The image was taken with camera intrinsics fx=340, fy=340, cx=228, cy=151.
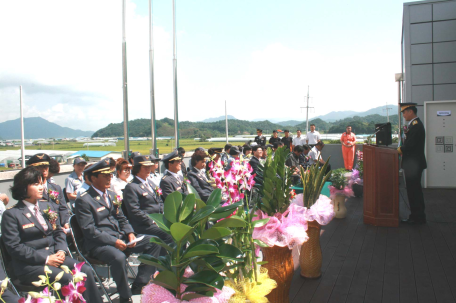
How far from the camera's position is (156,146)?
9.94 meters

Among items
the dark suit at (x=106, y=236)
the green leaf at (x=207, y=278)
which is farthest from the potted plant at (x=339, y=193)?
the green leaf at (x=207, y=278)

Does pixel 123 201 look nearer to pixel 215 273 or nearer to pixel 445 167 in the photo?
pixel 215 273

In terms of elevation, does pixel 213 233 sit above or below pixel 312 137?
below

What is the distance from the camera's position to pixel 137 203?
3805 mm

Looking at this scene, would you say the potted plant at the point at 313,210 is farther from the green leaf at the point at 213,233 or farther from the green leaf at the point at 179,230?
the green leaf at the point at 179,230

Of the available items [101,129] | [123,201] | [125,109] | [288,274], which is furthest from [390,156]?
[101,129]

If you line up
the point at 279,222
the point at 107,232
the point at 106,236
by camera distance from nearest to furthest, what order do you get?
the point at 279,222
the point at 106,236
the point at 107,232

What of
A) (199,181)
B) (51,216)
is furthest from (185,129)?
(51,216)

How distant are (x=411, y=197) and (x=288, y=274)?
149 inches

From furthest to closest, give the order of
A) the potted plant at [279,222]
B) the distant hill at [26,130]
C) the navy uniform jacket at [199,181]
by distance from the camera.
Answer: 1. the distant hill at [26,130]
2. the navy uniform jacket at [199,181]
3. the potted plant at [279,222]

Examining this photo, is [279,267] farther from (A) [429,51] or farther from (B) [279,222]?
(A) [429,51]

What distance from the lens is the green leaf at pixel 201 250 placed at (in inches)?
46.1

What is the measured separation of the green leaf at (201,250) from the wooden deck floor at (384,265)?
2.05m

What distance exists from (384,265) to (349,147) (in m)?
9.81
